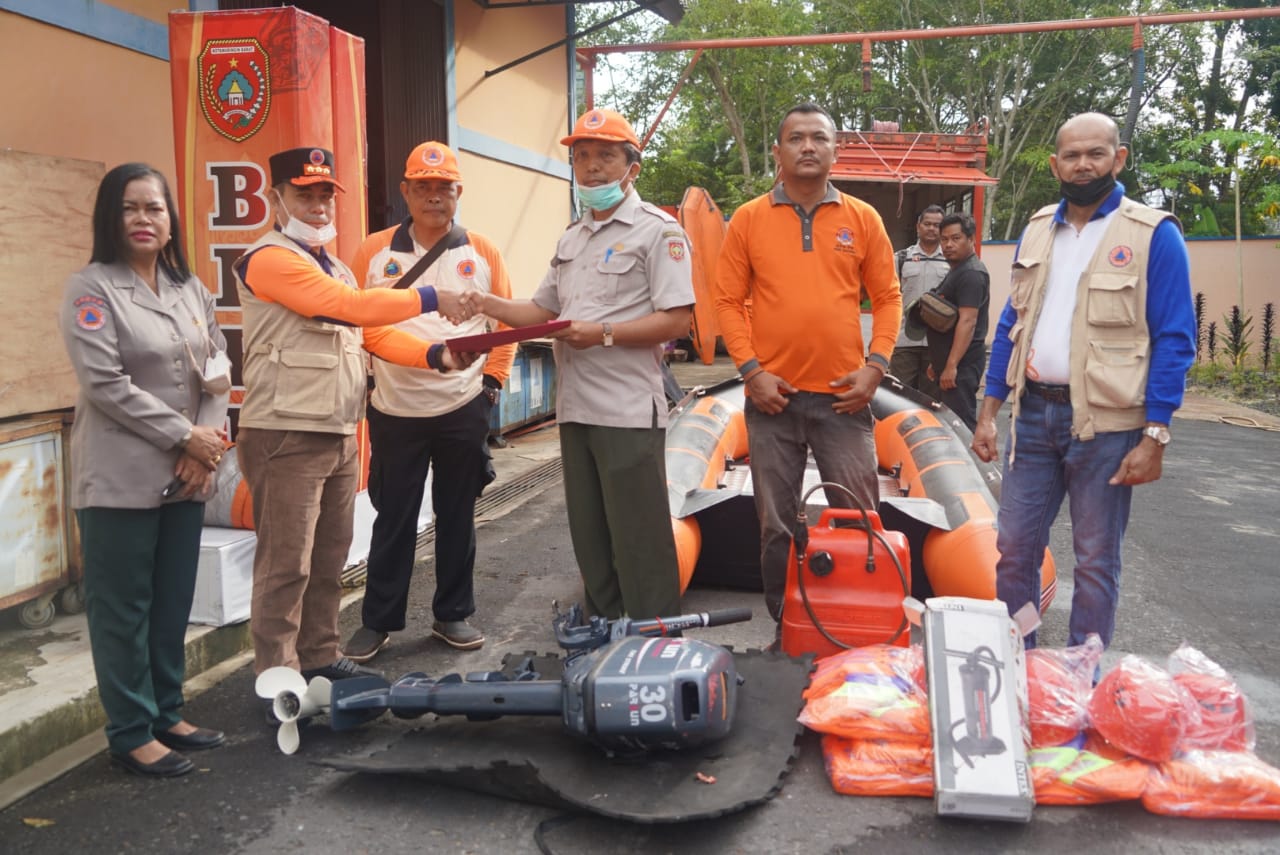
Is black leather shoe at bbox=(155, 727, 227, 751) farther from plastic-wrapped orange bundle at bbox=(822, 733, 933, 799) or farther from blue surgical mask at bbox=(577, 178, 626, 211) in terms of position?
blue surgical mask at bbox=(577, 178, 626, 211)

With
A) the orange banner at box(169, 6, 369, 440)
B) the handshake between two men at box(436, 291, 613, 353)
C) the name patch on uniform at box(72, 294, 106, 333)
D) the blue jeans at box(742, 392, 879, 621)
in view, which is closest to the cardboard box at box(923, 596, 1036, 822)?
the blue jeans at box(742, 392, 879, 621)

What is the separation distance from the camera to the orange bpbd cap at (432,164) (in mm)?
4121

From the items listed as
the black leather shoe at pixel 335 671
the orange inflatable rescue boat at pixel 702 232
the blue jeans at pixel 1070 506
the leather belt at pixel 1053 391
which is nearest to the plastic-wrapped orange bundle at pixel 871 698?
the blue jeans at pixel 1070 506

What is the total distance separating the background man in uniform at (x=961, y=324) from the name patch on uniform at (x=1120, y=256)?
2.82 m

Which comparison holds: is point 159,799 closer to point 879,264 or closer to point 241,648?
point 241,648

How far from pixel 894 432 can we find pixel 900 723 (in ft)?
10.8

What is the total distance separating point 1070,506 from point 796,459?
1.08m

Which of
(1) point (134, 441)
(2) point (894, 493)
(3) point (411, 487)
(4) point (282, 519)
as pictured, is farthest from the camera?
(2) point (894, 493)

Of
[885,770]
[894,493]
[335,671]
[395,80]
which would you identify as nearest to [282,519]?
A: [335,671]

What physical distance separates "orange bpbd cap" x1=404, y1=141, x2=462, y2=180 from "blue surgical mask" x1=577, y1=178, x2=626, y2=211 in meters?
0.72

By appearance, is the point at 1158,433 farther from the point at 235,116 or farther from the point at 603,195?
the point at 235,116

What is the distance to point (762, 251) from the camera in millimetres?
4090

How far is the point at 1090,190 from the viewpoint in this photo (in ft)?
11.3

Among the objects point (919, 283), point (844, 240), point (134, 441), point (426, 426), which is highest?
point (844, 240)
